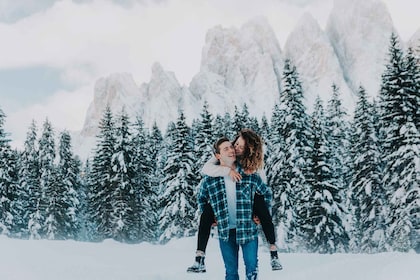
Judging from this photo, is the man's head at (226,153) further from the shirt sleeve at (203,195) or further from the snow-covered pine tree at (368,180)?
the snow-covered pine tree at (368,180)

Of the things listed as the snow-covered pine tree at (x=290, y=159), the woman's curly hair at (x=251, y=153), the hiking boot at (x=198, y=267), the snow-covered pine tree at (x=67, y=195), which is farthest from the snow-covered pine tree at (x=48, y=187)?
the woman's curly hair at (x=251, y=153)

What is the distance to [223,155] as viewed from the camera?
5.33 meters

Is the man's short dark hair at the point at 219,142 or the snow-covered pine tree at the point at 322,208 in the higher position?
the snow-covered pine tree at the point at 322,208

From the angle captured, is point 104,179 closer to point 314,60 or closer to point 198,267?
point 198,267

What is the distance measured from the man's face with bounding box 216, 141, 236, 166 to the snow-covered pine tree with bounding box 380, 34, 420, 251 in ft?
68.1

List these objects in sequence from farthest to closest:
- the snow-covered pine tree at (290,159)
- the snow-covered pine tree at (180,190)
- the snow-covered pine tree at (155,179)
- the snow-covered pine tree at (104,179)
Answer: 1. the snow-covered pine tree at (155,179)
2. the snow-covered pine tree at (104,179)
3. the snow-covered pine tree at (180,190)
4. the snow-covered pine tree at (290,159)

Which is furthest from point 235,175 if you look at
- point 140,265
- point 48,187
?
point 48,187

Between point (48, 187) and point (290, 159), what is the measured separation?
23.3 meters

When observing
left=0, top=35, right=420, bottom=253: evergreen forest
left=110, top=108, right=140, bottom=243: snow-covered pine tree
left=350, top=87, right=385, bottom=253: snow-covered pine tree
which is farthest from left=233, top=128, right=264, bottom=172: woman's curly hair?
left=110, top=108, right=140, bottom=243: snow-covered pine tree

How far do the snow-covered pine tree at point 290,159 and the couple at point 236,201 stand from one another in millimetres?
23998

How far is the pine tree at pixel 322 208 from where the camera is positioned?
1091 inches

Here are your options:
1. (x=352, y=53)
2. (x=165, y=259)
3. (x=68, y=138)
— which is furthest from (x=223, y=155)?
(x=352, y=53)

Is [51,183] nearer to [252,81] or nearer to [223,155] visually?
[223,155]

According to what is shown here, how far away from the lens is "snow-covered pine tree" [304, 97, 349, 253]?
90.9ft
